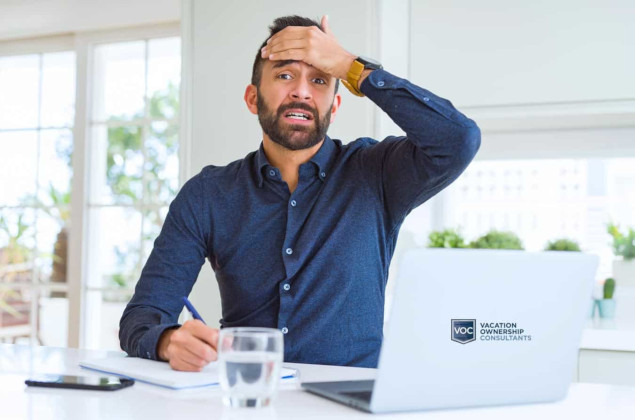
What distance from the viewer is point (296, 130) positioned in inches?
72.6

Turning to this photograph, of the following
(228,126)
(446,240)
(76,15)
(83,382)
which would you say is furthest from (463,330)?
(76,15)

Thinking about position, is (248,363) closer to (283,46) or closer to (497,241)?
(283,46)

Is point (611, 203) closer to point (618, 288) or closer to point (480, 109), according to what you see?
point (618, 288)

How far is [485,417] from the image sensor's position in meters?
0.99

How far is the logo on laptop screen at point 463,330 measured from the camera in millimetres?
1000

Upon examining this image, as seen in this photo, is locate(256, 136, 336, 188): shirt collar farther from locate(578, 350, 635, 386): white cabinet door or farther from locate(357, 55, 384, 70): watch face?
locate(578, 350, 635, 386): white cabinet door

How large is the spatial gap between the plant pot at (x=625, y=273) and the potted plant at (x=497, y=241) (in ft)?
1.38

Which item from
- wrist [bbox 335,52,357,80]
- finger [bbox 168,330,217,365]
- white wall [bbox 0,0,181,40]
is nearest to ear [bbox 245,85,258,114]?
wrist [bbox 335,52,357,80]

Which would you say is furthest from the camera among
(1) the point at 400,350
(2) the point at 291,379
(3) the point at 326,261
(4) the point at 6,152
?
(4) the point at 6,152

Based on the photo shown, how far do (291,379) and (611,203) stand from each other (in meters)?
2.41

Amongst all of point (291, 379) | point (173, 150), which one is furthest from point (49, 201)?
point (291, 379)

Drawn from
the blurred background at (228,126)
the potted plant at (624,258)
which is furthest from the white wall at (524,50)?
the potted plant at (624,258)

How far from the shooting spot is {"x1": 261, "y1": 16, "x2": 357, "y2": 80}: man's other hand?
1.71 m

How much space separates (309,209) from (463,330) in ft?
2.75
